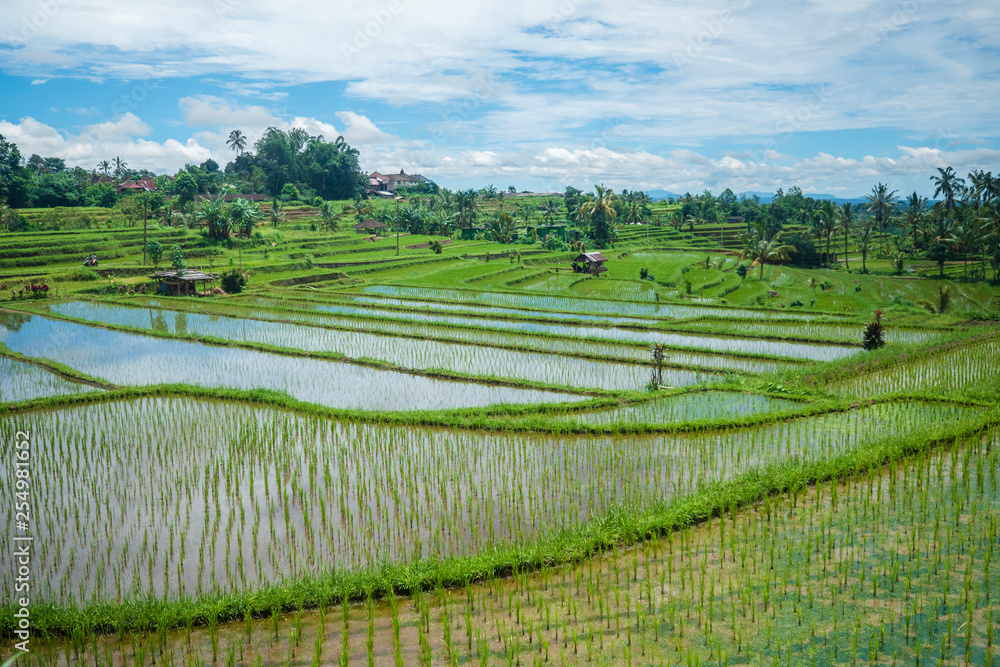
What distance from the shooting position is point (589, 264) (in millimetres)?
30281

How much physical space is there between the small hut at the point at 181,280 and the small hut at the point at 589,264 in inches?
587

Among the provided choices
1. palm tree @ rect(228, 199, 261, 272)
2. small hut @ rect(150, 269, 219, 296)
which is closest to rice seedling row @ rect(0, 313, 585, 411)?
small hut @ rect(150, 269, 219, 296)

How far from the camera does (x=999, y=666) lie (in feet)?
13.9

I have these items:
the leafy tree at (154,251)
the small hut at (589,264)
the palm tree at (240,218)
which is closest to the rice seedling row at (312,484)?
the leafy tree at (154,251)

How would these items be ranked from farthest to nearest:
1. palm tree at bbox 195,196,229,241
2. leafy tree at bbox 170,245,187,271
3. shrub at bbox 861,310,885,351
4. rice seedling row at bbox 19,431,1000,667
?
palm tree at bbox 195,196,229,241, leafy tree at bbox 170,245,187,271, shrub at bbox 861,310,885,351, rice seedling row at bbox 19,431,1000,667

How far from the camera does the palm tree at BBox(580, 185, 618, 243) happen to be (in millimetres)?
39688

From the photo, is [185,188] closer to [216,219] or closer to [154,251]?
[216,219]

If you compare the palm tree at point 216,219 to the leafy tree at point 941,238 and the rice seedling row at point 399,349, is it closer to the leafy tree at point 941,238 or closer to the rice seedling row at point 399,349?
the rice seedling row at point 399,349

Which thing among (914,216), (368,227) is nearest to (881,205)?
(914,216)

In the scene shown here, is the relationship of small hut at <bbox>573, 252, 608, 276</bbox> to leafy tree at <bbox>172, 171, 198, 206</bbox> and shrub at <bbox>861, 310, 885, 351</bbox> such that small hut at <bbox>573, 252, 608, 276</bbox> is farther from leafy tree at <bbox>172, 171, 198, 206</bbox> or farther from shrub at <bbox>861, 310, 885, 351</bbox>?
leafy tree at <bbox>172, 171, 198, 206</bbox>

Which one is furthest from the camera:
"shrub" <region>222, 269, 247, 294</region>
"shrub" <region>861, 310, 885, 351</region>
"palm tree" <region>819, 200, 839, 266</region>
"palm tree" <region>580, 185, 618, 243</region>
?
"palm tree" <region>580, 185, 618, 243</region>

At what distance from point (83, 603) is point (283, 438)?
4079 millimetres

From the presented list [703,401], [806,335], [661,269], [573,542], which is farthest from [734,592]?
[661,269]

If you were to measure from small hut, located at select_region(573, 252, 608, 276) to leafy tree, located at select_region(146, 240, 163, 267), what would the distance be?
58.4 feet
